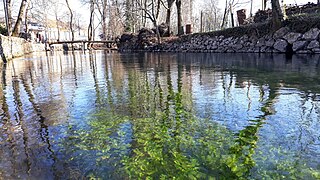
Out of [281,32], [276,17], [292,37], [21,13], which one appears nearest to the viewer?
[292,37]

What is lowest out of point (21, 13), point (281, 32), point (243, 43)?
point (243, 43)

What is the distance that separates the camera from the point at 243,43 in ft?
51.9

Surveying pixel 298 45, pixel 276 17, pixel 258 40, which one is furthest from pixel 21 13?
pixel 298 45

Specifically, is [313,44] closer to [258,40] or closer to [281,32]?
[281,32]

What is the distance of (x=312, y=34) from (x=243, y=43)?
4.51 metres

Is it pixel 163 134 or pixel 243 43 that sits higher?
pixel 243 43

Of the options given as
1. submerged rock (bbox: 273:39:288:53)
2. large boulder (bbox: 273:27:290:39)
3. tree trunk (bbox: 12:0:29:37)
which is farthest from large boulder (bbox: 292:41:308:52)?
tree trunk (bbox: 12:0:29:37)

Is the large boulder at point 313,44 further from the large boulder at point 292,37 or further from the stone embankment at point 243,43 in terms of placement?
the large boulder at point 292,37

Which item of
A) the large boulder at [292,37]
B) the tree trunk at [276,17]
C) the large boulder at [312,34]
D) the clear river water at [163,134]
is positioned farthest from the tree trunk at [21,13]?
the large boulder at [312,34]

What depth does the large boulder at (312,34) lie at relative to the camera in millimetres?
11625

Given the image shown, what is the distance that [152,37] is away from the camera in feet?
80.7

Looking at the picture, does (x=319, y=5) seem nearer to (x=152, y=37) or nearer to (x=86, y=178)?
(x=152, y=37)

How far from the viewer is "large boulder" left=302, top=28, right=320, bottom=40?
11625 mm

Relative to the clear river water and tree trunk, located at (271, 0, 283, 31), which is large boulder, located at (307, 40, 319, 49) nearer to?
tree trunk, located at (271, 0, 283, 31)
